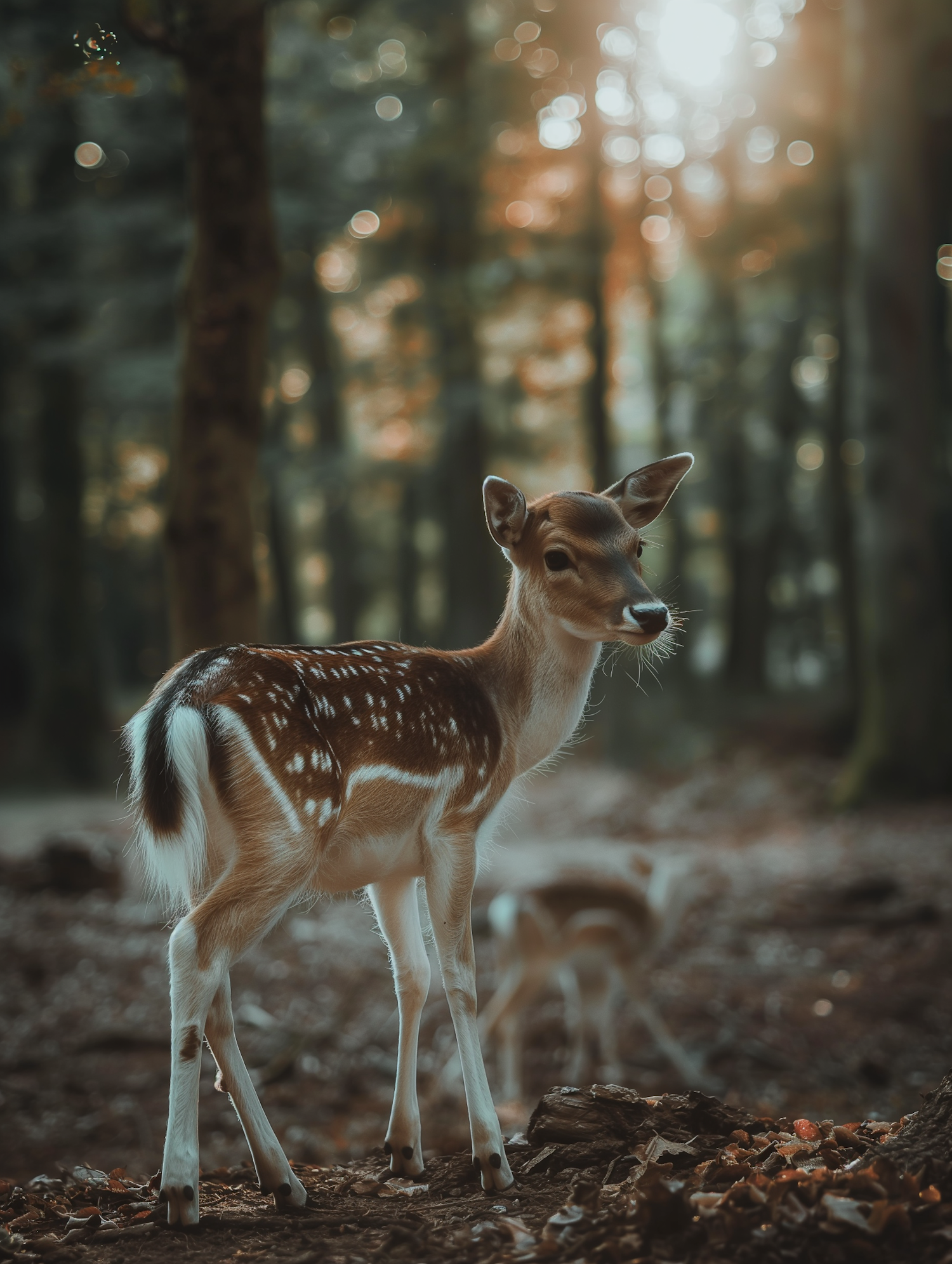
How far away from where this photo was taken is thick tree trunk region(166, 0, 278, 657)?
5488 millimetres

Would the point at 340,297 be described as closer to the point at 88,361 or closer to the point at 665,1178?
the point at 88,361

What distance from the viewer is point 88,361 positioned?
52.3ft

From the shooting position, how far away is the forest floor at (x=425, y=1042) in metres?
2.95

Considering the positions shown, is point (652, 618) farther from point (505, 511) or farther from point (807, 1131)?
point (807, 1131)

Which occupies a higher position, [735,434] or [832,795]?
[735,434]

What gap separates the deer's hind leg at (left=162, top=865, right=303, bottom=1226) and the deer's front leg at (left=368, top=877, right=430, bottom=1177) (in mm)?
689

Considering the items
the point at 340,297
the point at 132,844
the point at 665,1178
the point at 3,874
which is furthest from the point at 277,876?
the point at 340,297

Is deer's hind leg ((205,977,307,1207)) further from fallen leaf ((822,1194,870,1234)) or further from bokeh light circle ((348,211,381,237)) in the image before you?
bokeh light circle ((348,211,381,237))

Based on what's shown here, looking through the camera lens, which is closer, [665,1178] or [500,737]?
[665,1178]

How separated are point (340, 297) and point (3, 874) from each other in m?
12.6

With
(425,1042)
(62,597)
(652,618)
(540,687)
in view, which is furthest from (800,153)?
(652,618)

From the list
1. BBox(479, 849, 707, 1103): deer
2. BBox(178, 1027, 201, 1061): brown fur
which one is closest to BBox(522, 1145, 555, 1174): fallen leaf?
BBox(178, 1027, 201, 1061): brown fur

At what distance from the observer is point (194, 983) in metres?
2.89

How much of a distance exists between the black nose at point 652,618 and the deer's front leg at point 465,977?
0.91 metres
